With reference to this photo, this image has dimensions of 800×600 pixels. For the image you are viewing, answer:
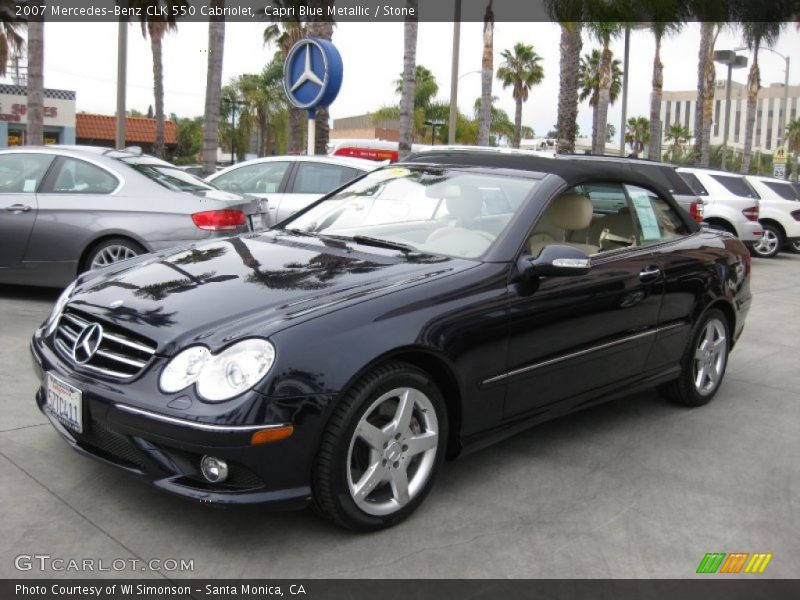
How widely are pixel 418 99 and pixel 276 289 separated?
46.1 m

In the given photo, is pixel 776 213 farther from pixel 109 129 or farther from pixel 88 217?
pixel 109 129

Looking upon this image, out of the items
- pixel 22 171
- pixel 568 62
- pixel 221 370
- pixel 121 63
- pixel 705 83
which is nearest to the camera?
pixel 221 370

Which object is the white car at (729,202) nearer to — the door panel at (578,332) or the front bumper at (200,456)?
the door panel at (578,332)

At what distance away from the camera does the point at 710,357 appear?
5754mm

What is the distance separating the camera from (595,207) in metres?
4.95

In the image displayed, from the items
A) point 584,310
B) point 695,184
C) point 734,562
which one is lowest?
point 734,562

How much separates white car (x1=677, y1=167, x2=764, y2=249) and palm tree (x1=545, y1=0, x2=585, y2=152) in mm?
5579

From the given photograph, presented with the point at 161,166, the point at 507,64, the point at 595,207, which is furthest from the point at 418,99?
the point at 595,207

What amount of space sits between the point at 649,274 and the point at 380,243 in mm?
1597

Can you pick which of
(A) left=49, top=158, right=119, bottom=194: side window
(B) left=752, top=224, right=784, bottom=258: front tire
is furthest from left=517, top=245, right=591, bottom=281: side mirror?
(B) left=752, top=224, right=784, bottom=258: front tire

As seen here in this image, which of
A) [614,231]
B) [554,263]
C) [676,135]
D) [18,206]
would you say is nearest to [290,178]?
[18,206]

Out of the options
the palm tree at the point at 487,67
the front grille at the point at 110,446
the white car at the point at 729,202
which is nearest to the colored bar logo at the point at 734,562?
the front grille at the point at 110,446

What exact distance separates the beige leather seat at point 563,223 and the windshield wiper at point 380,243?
24.2 inches
